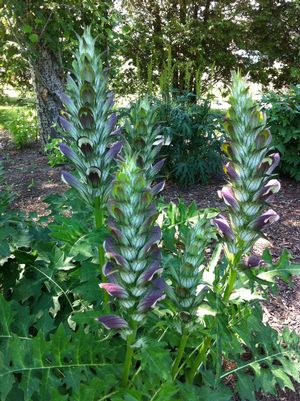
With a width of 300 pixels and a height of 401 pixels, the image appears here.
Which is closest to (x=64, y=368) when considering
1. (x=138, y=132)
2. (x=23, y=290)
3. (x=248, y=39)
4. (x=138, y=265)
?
(x=23, y=290)

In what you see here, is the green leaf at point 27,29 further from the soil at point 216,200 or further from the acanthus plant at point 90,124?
the acanthus plant at point 90,124

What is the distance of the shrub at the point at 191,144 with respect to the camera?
6.11 m

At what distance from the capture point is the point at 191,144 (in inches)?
247

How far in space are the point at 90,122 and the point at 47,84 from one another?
6.00m

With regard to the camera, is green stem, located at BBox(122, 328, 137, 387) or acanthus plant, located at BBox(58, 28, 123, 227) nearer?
acanthus plant, located at BBox(58, 28, 123, 227)

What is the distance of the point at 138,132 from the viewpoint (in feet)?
5.70

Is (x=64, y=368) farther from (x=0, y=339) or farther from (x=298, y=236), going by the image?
(x=298, y=236)

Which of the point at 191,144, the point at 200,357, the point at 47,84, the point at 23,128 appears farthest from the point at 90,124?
the point at 23,128

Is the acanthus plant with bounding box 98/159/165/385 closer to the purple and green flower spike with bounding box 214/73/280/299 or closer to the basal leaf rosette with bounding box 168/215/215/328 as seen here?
the basal leaf rosette with bounding box 168/215/215/328

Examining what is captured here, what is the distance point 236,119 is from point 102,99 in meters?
0.51

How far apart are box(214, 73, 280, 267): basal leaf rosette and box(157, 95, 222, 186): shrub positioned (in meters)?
4.44

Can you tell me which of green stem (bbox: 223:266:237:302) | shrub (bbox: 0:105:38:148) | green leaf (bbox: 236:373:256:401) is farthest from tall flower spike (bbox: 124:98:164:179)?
shrub (bbox: 0:105:38:148)

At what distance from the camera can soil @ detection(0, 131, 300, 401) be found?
3500 mm

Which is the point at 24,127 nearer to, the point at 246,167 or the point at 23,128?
the point at 23,128
